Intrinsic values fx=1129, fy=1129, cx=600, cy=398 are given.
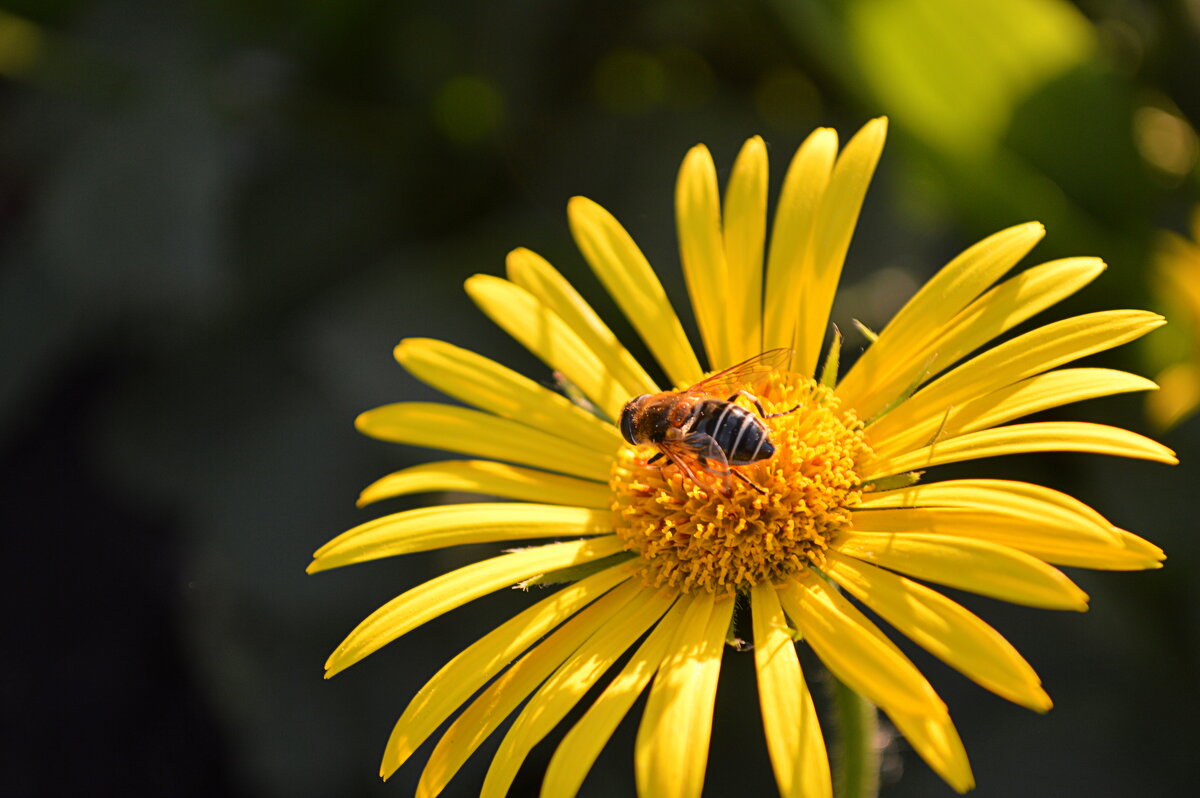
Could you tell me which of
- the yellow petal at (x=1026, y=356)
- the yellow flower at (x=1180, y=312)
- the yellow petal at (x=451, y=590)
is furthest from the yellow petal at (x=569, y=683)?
the yellow flower at (x=1180, y=312)

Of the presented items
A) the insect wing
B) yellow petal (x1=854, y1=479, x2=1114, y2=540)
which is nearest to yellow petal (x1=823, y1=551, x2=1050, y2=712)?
yellow petal (x1=854, y1=479, x2=1114, y2=540)

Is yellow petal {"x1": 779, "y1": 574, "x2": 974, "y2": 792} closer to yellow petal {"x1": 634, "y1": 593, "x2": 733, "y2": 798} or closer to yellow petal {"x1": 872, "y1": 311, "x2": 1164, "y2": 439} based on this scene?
yellow petal {"x1": 634, "y1": 593, "x2": 733, "y2": 798}

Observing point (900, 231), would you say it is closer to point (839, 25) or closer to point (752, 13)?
point (839, 25)

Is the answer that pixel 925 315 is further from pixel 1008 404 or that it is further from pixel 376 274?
pixel 376 274

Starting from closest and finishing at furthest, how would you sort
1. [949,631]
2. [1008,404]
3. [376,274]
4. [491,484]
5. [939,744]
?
1. [939,744]
2. [949,631]
3. [1008,404]
4. [491,484]
5. [376,274]

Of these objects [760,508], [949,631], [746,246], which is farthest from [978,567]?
[746,246]

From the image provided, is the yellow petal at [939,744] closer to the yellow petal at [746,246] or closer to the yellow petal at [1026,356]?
the yellow petal at [1026,356]
